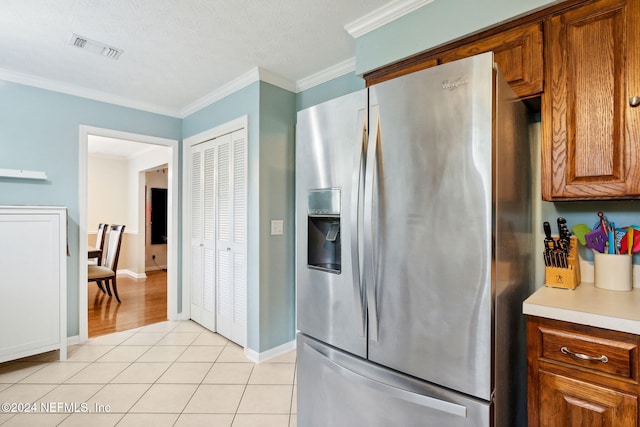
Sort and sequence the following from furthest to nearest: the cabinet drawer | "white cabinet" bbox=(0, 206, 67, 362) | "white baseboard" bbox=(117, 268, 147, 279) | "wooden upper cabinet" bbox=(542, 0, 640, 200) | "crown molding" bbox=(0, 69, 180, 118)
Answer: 1. "white baseboard" bbox=(117, 268, 147, 279)
2. "crown molding" bbox=(0, 69, 180, 118)
3. "white cabinet" bbox=(0, 206, 67, 362)
4. "wooden upper cabinet" bbox=(542, 0, 640, 200)
5. the cabinet drawer

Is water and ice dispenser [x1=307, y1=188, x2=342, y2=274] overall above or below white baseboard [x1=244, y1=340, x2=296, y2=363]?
above

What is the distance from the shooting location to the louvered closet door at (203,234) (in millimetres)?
3332

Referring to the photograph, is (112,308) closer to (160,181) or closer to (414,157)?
(160,181)

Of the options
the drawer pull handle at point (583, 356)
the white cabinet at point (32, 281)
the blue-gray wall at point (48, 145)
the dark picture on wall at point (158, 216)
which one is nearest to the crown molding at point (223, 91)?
the blue-gray wall at point (48, 145)

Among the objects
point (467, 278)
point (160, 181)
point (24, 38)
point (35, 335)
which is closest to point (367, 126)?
point (467, 278)

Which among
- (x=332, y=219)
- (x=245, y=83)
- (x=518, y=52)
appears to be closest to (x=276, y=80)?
(x=245, y=83)

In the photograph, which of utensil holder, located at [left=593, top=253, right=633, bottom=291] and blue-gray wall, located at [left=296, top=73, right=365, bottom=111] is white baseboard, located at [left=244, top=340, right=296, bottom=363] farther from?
utensil holder, located at [left=593, top=253, right=633, bottom=291]

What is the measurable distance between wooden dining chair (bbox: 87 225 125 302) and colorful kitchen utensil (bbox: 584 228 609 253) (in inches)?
198

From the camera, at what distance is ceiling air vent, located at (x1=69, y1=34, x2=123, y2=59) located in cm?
220

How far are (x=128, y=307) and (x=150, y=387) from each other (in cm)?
235

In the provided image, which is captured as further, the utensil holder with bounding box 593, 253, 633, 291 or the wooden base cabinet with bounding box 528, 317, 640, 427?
the utensil holder with bounding box 593, 253, 633, 291

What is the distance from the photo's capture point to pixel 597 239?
4.57 ft

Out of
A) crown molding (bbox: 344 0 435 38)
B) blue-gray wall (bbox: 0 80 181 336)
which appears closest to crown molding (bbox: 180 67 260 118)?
blue-gray wall (bbox: 0 80 181 336)

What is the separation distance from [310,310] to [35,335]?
2531 mm
